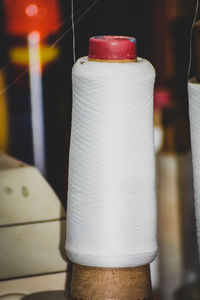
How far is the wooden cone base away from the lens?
909 mm

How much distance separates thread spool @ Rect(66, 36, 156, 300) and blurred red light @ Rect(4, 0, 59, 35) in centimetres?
22

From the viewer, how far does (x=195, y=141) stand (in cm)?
93

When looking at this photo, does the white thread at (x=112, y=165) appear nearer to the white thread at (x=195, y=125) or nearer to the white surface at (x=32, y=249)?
the white thread at (x=195, y=125)

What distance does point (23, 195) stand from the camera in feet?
3.61

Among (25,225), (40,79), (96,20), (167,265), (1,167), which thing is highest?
(96,20)

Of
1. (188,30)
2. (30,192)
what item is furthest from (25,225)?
(188,30)

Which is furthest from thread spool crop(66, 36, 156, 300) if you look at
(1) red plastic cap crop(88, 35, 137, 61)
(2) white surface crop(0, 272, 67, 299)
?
(2) white surface crop(0, 272, 67, 299)

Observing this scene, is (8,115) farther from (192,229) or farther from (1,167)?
(192,229)

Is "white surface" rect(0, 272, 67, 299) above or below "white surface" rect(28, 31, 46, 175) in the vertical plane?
below

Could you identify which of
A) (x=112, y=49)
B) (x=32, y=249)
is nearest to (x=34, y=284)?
(x=32, y=249)

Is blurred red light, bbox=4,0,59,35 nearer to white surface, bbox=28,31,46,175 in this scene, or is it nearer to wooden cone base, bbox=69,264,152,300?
white surface, bbox=28,31,46,175

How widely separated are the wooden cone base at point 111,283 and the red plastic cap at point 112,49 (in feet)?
1.06

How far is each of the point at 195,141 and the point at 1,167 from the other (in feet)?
1.21

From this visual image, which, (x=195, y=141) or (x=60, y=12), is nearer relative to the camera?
(x=195, y=141)
